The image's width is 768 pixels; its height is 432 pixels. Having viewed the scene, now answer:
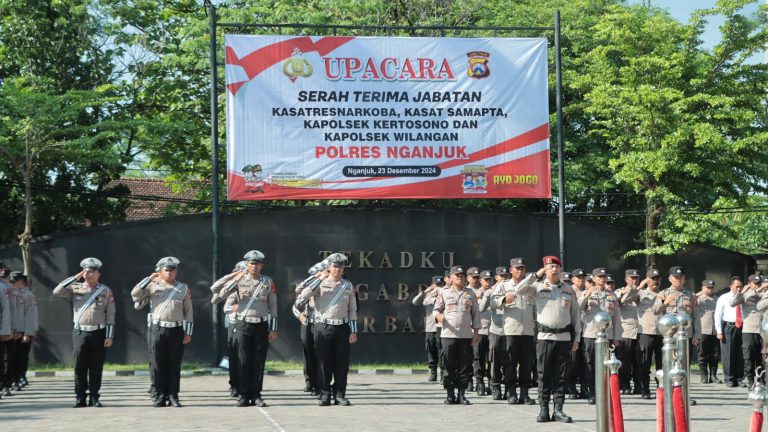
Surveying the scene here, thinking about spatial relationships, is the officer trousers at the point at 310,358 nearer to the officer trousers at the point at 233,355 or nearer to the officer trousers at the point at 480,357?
the officer trousers at the point at 233,355

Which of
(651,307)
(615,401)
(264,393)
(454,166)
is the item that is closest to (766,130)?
(454,166)

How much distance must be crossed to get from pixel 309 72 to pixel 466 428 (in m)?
10.6

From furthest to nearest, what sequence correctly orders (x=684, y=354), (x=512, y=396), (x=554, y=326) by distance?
1. (x=512, y=396)
2. (x=554, y=326)
3. (x=684, y=354)

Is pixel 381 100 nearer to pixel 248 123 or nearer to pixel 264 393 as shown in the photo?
pixel 248 123

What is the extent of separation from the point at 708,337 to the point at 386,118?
23.0 feet

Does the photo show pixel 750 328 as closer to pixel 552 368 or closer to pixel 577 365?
pixel 577 365

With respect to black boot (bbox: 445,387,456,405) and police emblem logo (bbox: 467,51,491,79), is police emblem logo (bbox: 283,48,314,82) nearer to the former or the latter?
police emblem logo (bbox: 467,51,491,79)

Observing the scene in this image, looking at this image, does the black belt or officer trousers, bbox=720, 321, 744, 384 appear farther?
officer trousers, bbox=720, 321, 744, 384

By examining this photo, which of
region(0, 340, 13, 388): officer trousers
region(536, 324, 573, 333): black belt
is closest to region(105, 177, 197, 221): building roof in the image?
region(0, 340, 13, 388): officer trousers

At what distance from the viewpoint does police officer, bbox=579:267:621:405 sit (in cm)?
1608

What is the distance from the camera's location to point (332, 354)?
1530cm

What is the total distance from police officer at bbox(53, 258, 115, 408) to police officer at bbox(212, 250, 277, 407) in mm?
1561

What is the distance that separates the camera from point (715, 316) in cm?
2062

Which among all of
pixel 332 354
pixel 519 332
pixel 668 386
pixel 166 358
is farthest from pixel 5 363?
pixel 668 386
